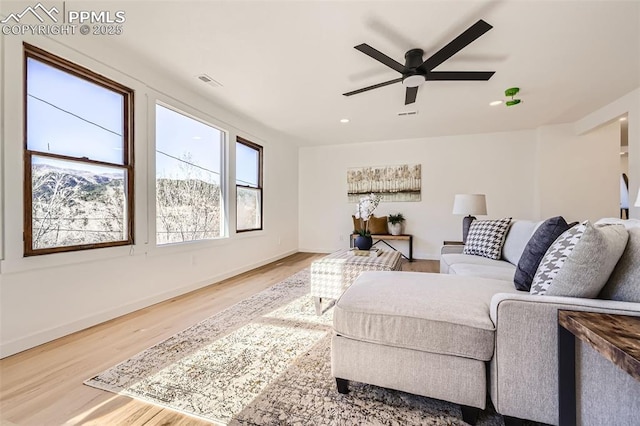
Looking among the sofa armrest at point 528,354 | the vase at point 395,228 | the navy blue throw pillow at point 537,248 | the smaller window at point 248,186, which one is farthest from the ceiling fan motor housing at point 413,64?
the vase at point 395,228

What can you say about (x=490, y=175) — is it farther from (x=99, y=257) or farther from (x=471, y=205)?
(x=99, y=257)

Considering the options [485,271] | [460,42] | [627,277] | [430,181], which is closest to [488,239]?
[485,271]

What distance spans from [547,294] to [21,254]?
3180 millimetres

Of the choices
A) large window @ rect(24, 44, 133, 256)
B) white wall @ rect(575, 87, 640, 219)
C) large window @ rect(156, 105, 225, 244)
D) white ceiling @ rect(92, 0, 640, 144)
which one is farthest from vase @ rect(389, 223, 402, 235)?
large window @ rect(24, 44, 133, 256)

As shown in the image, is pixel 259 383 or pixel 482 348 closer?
pixel 482 348

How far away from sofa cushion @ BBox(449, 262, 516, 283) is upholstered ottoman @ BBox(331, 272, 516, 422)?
0.76 m

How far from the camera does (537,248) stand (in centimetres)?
156

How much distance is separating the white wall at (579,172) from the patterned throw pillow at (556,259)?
14.7 feet

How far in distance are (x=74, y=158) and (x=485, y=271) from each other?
11.6ft

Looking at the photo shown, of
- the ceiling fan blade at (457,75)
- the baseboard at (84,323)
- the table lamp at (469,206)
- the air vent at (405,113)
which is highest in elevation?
the air vent at (405,113)

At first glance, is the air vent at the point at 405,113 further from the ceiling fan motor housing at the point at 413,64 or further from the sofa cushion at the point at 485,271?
the sofa cushion at the point at 485,271

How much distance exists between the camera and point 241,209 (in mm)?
4367

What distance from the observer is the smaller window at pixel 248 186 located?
432 centimetres

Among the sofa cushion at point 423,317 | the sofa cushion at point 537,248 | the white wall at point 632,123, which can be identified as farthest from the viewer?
the white wall at point 632,123
